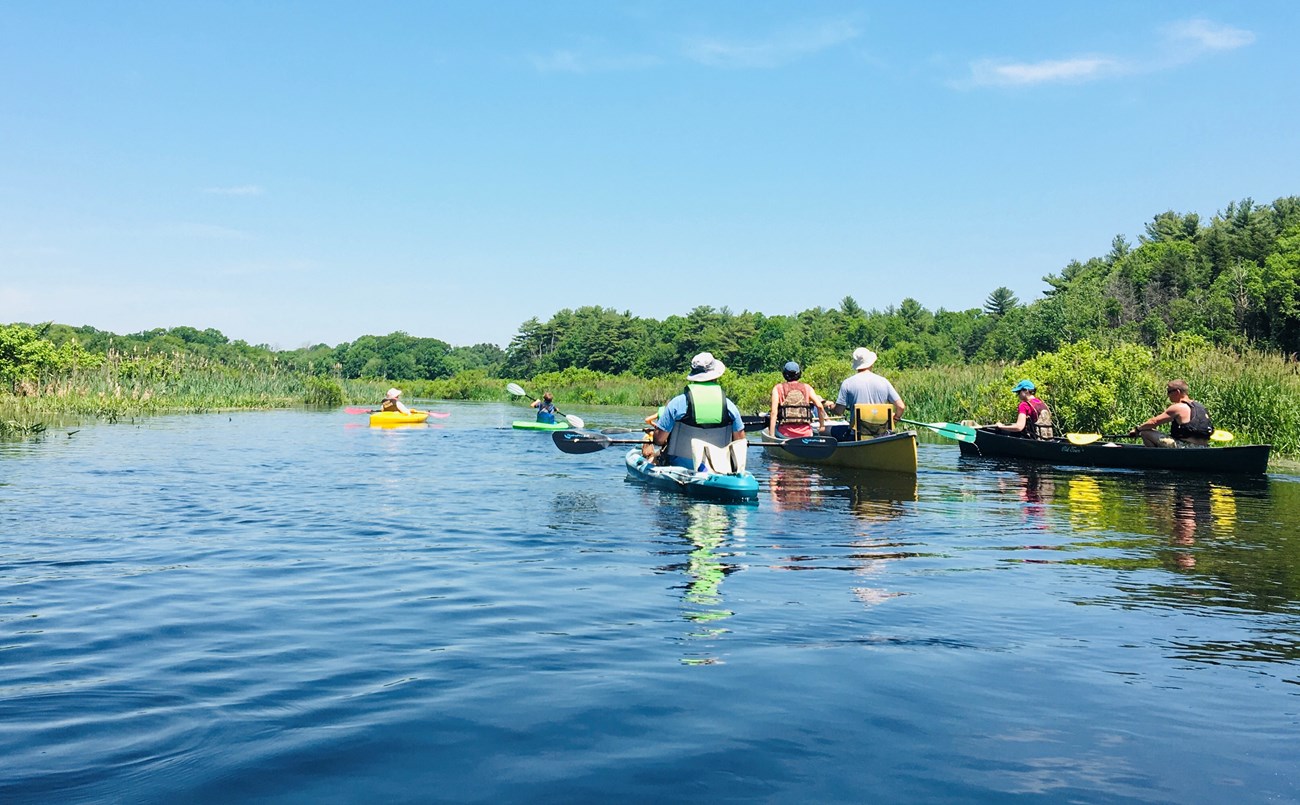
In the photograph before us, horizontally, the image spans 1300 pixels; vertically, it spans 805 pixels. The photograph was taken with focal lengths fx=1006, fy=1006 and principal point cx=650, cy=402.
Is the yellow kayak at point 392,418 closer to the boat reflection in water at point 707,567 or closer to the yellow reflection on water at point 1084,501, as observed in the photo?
the boat reflection in water at point 707,567

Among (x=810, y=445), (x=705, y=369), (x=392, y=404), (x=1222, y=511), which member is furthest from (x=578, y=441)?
(x=392, y=404)

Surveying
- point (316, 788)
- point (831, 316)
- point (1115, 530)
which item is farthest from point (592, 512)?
point (831, 316)

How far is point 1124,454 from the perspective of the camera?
16.3 meters

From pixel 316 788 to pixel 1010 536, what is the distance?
765 centimetres

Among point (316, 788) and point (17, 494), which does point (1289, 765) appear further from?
point (17, 494)

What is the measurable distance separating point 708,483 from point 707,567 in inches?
143

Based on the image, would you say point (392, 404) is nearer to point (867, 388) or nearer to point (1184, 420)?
point (867, 388)

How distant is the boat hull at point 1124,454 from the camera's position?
1463 cm

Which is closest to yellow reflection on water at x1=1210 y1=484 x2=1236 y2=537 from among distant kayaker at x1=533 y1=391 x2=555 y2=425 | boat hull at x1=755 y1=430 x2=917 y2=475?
boat hull at x1=755 y1=430 x2=917 y2=475

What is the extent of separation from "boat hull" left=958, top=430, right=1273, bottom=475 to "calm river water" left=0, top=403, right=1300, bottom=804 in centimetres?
430

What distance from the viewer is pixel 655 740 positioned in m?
3.81

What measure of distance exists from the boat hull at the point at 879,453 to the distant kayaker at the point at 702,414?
11.6ft

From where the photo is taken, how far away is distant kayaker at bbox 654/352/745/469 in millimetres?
11281

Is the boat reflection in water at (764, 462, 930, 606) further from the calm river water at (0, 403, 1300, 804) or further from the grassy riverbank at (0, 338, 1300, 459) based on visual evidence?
the grassy riverbank at (0, 338, 1300, 459)
